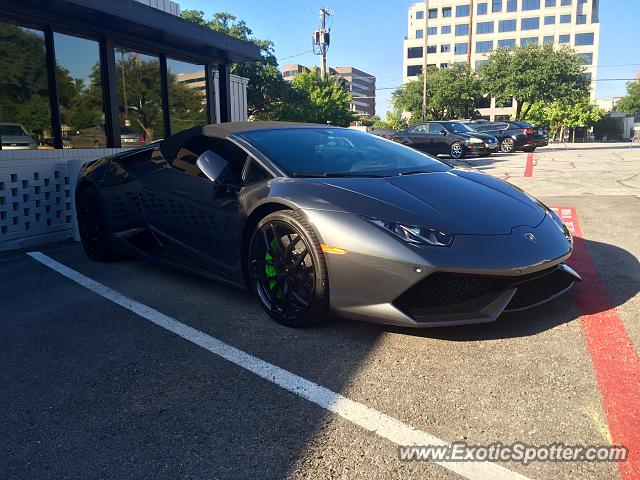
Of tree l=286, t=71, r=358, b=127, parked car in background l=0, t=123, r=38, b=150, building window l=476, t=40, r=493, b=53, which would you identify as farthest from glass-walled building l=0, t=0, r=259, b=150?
building window l=476, t=40, r=493, b=53

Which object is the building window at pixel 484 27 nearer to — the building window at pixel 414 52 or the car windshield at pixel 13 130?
the building window at pixel 414 52

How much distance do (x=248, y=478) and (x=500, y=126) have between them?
840 inches

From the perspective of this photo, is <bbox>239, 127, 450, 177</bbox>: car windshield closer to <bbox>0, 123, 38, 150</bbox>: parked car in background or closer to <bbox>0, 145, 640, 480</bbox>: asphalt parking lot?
<bbox>0, 145, 640, 480</bbox>: asphalt parking lot

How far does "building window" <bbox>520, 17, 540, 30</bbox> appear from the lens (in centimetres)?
7719

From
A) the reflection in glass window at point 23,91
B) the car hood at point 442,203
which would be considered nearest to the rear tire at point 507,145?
the reflection in glass window at point 23,91

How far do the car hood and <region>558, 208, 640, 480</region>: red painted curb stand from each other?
0.64 m

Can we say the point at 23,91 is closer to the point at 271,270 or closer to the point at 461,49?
the point at 271,270

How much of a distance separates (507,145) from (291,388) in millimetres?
20013

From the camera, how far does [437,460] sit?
5.89ft

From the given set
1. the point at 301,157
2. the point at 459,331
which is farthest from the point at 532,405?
the point at 301,157

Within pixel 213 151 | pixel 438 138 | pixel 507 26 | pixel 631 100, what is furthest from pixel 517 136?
pixel 631 100

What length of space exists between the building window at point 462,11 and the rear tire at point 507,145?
7031 cm

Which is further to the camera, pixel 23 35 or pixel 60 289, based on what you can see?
pixel 23 35

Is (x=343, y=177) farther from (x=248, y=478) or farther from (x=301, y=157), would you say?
(x=248, y=478)
